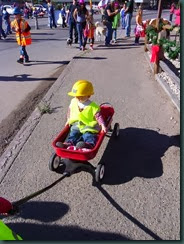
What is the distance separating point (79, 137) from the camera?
4527 mm

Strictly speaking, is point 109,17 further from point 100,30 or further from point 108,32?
point 100,30

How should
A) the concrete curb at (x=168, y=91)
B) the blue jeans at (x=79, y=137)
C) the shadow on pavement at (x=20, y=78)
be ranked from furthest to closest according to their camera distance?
the shadow on pavement at (x=20, y=78) → the concrete curb at (x=168, y=91) → the blue jeans at (x=79, y=137)

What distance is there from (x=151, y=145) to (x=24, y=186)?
2033 mm

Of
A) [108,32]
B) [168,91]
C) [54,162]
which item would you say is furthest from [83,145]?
[108,32]

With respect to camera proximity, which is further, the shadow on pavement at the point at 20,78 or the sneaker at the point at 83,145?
the shadow on pavement at the point at 20,78

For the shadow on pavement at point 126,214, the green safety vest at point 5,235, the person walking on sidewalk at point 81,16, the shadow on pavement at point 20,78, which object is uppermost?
the person walking on sidewalk at point 81,16

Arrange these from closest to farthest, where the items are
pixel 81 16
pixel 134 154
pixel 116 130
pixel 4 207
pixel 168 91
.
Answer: pixel 4 207 < pixel 134 154 < pixel 116 130 < pixel 168 91 < pixel 81 16

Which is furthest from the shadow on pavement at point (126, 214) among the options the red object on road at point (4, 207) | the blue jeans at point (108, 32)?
the blue jeans at point (108, 32)

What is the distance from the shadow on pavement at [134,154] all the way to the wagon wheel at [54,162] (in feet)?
2.09

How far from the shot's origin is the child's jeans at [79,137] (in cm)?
436

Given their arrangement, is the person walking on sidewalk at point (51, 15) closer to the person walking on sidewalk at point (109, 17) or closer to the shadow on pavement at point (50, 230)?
the person walking on sidewalk at point (109, 17)

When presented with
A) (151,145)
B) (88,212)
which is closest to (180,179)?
(151,145)

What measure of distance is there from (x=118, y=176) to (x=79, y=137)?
2.52 ft

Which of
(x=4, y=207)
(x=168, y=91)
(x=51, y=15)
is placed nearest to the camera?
(x=4, y=207)
